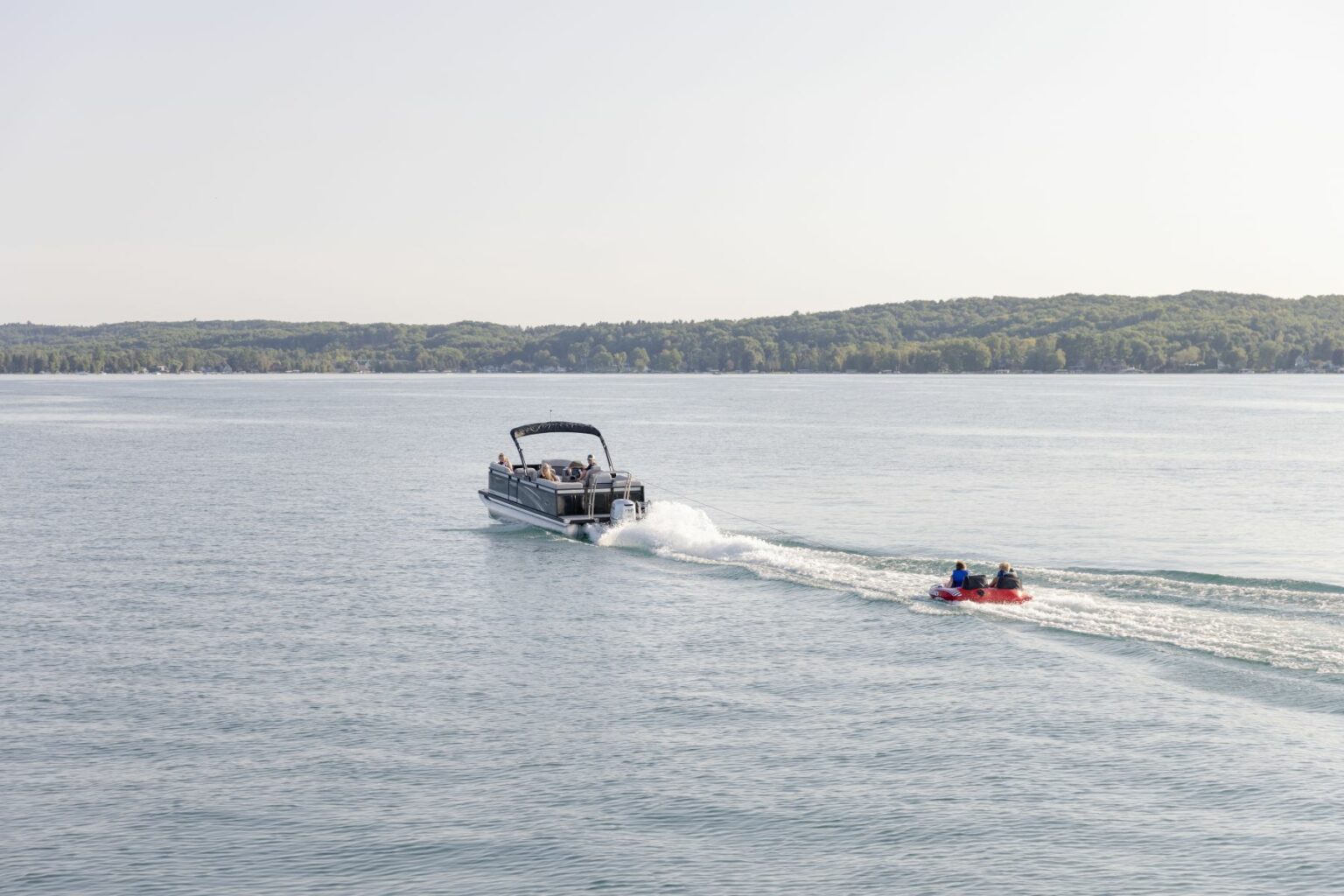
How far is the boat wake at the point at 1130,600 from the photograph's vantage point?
30.8 m

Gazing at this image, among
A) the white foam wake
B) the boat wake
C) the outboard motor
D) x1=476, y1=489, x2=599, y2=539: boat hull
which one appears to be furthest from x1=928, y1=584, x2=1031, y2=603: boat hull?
x1=476, y1=489, x2=599, y2=539: boat hull

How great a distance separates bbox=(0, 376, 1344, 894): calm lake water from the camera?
65.5 feet

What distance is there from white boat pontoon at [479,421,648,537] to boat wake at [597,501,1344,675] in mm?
4067

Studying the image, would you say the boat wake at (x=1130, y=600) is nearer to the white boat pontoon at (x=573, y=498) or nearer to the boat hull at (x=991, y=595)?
the boat hull at (x=991, y=595)

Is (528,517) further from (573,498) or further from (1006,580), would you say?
(1006,580)

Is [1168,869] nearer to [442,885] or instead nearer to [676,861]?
[676,861]

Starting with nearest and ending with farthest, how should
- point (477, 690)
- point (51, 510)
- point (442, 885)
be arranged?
point (442, 885)
point (477, 690)
point (51, 510)

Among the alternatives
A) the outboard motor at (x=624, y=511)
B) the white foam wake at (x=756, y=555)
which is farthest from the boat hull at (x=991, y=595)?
the outboard motor at (x=624, y=511)

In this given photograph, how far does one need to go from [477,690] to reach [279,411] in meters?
Answer: 155

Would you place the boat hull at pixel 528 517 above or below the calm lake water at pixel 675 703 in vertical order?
above

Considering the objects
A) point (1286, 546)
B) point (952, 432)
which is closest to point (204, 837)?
point (1286, 546)

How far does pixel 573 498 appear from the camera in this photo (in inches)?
2026

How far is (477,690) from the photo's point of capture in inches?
1136

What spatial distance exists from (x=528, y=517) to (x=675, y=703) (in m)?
27.2
